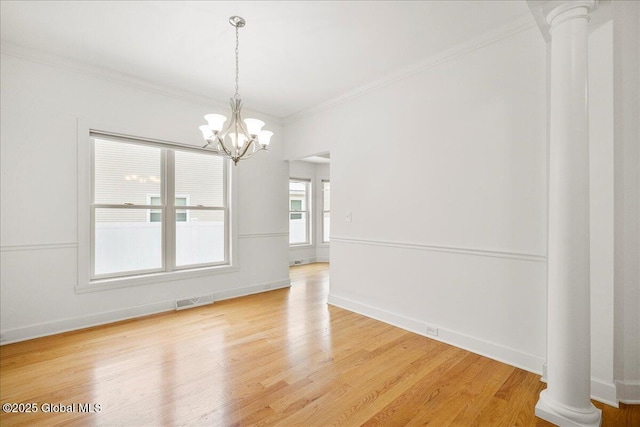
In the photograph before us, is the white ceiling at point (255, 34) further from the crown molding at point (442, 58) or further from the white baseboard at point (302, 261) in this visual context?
the white baseboard at point (302, 261)

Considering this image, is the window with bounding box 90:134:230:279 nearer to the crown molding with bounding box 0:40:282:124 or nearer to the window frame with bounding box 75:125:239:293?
the window frame with bounding box 75:125:239:293

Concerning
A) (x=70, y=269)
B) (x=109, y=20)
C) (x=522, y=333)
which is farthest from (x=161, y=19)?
(x=522, y=333)

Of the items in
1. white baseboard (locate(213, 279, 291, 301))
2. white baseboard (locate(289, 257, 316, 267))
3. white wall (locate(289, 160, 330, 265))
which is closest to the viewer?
white baseboard (locate(213, 279, 291, 301))

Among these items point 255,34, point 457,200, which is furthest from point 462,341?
point 255,34

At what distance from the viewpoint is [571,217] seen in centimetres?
184

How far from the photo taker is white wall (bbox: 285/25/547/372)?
2504mm

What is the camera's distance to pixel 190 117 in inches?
165

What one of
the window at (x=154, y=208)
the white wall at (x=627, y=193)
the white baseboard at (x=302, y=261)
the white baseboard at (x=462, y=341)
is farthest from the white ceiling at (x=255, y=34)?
the white baseboard at (x=302, y=261)

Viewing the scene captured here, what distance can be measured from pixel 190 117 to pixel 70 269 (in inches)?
93.2

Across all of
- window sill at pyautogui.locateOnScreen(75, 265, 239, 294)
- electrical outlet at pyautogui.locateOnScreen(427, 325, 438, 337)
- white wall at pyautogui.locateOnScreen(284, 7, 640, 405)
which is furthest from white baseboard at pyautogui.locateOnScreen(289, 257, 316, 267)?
electrical outlet at pyautogui.locateOnScreen(427, 325, 438, 337)

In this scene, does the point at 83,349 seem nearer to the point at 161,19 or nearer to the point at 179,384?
the point at 179,384

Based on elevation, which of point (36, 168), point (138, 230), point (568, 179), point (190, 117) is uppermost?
point (190, 117)

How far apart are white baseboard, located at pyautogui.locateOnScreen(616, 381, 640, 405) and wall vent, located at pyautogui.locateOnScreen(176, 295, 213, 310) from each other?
4322mm

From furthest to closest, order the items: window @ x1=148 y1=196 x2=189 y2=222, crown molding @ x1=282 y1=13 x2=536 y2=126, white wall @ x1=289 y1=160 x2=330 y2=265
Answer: white wall @ x1=289 y1=160 x2=330 y2=265 < window @ x1=148 y1=196 x2=189 y2=222 < crown molding @ x1=282 y1=13 x2=536 y2=126
